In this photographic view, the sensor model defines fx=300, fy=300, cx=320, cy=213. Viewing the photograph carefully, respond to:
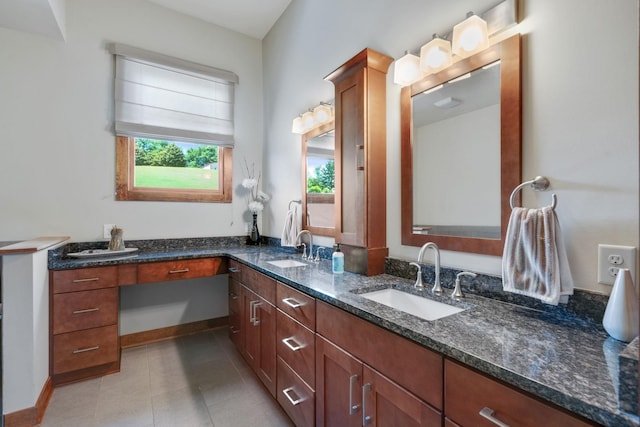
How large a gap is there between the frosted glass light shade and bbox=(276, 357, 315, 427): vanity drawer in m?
1.16

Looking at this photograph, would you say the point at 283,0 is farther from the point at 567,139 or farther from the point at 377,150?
the point at 567,139

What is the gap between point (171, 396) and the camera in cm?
196

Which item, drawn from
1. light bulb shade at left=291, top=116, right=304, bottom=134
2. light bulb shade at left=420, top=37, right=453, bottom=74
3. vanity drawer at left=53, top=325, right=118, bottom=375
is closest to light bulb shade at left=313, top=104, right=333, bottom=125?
light bulb shade at left=291, top=116, right=304, bottom=134

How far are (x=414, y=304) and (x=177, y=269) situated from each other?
195 centimetres

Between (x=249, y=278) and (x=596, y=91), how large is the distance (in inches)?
79.7

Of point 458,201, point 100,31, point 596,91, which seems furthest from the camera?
point 100,31

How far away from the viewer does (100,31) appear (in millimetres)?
2596

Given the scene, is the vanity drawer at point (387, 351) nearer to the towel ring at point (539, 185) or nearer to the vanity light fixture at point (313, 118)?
the towel ring at point (539, 185)

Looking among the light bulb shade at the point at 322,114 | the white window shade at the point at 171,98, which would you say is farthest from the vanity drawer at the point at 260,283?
the white window shade at the point at 171,98

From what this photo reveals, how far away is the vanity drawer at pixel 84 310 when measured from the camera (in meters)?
2.06

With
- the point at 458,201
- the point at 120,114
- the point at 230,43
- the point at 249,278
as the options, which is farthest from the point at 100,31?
the point at 458,201

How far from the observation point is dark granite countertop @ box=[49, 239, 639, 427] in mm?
596

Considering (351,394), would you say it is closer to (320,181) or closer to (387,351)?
(387,351)

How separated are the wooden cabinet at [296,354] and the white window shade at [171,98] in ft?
6.68
